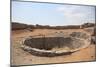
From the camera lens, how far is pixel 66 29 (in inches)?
98.5

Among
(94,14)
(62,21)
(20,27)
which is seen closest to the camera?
(20,27)

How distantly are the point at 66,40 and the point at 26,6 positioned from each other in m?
0.70

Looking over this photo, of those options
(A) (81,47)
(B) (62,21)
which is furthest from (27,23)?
(A) (81,47)

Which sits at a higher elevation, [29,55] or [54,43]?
[54,43]

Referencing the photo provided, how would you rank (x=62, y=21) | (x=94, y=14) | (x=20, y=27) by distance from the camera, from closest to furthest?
(x=20, y=27) → (x=62, y=21) → (x=94, y=14)

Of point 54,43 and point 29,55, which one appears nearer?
point 29,55

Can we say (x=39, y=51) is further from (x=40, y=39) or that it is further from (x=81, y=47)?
(x=81, y=47)

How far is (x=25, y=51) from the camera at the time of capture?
232 centimetres

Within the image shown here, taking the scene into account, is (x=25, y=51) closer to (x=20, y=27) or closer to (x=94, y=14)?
(x=20, y=27)

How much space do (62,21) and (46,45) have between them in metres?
0.39

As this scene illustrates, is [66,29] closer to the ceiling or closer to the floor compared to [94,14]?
closer to the floor
